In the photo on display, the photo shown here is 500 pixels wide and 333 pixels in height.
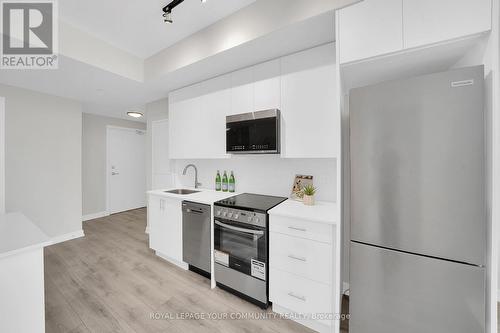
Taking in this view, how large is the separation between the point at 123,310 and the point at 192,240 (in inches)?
33.5

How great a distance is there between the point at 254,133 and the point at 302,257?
1302mm

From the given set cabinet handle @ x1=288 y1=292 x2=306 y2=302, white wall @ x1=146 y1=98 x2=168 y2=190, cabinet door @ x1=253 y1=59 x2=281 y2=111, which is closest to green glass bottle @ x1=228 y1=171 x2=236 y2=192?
cabinet door @ x1=253 y1=59 x2=281 y2=111

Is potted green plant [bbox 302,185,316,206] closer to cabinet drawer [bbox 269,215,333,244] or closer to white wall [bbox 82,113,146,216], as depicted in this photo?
→ cabinet drawer [bbox 269,215,333,244]

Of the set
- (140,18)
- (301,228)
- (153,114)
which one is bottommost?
(301,228)

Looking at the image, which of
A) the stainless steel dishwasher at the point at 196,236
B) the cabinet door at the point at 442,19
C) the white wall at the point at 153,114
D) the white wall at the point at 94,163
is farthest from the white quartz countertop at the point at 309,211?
the white wall at the point at 94,163

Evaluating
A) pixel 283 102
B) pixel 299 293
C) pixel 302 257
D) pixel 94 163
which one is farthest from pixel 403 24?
pixel 94 163

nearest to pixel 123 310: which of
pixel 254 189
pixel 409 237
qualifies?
pixel 254 189

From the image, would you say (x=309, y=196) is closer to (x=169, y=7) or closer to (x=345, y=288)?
(x=345, y=288)

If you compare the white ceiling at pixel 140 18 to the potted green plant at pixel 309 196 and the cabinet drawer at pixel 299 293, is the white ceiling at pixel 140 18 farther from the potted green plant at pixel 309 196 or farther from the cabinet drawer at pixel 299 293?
the cabinet drawer at pixel 299 293

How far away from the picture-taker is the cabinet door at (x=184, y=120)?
2.76 meters

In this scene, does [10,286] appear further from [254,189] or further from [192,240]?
[254,189]

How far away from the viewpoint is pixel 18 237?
129 cm

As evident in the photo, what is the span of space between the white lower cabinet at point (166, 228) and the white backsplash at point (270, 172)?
69 cm

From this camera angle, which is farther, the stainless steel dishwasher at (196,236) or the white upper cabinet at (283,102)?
the stainless steel dishwasher at (196,236)
